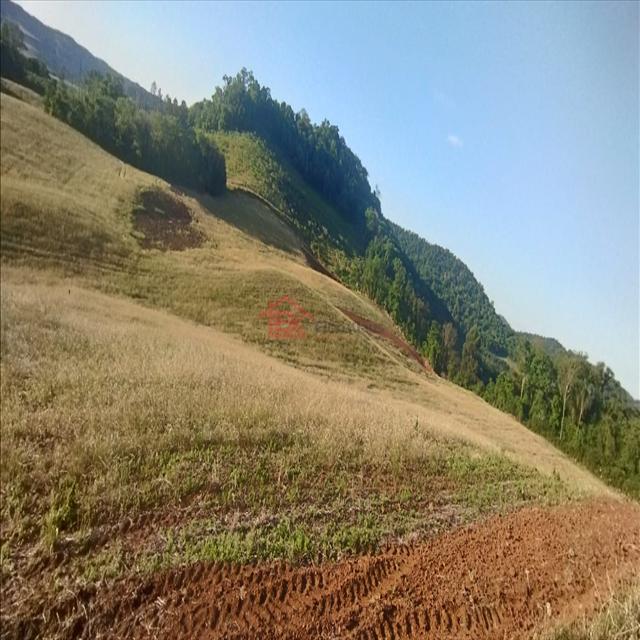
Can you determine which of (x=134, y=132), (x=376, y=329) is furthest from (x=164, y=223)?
(x=134, y=132)

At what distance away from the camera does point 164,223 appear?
43.2m

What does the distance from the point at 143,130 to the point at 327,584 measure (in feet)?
220

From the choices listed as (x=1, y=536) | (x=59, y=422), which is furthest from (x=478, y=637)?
(x=59, y=422)

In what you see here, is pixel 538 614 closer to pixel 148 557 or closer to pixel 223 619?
pixel 223 619

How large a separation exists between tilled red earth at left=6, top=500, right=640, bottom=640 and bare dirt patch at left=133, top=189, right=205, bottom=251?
33.8 m

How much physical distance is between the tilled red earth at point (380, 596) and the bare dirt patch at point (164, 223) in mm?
33817

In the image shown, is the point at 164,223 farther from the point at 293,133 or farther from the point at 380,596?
the point at 293,133

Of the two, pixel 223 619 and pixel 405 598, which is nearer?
pixel 223 619

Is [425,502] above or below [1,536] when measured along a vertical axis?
above

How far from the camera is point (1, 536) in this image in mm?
5168

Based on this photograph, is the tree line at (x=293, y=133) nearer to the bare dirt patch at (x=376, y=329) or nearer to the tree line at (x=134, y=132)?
the tree line at (x=134, y=132)

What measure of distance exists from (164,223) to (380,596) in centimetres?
4248

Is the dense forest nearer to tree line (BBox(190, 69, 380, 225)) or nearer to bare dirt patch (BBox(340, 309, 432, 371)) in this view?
tree line (BBox(190, 69, 380, 225))

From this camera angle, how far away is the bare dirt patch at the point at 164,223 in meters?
38.5
